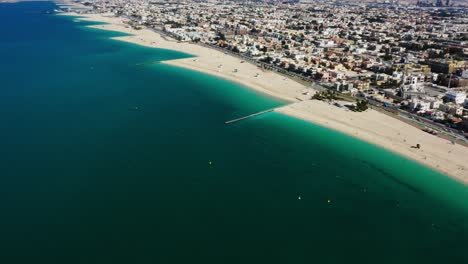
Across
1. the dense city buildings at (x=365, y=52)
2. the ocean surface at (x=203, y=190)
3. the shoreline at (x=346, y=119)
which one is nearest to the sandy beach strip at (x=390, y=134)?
the shoreline at (x=346, y=119)

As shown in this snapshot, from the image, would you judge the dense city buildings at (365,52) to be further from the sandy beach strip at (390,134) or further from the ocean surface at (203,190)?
the ocean surface at (203,190)

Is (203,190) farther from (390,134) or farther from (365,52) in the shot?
(365,52)

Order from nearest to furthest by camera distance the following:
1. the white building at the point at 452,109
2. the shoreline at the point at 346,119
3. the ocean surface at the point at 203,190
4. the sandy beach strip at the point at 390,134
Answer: the ocean surface at the point at 203,190
the sandy beach strip at the point at 390,134
the shoreline at the point at 346,119
the white building at the point at 452,109

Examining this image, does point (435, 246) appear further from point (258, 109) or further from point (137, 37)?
point (137, 37)

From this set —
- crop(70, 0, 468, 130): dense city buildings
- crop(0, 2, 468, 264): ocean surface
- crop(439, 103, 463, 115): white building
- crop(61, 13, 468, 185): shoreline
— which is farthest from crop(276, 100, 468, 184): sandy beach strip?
crop(439, 103, 463, 115): white building

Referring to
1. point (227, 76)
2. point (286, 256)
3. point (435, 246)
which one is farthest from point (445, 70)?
point (286, 256)

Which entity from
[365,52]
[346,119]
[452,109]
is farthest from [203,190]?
[365,52]
